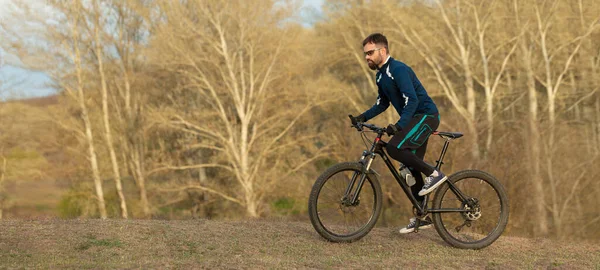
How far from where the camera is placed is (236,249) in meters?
6.11

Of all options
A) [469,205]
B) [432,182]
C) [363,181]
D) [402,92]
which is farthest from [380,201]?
[402,92]

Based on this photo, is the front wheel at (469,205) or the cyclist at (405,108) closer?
the cyclist at (405,108)

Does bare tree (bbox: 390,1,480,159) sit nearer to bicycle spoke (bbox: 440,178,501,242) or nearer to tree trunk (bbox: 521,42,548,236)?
tree trunk (bbox: 521,42,548,236)

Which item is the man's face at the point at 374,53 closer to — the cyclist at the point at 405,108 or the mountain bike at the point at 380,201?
the cyclist at the point at 405,108

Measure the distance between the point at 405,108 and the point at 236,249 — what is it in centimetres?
222

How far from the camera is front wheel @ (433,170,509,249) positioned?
660cm

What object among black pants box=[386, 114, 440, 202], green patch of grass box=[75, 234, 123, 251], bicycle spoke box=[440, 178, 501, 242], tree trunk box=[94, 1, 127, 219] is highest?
tree trunk box=[94, 1, 127, 219]

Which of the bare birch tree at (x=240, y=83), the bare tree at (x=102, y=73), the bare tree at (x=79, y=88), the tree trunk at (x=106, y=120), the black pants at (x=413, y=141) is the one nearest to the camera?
the black pants at (x=413, y=141)

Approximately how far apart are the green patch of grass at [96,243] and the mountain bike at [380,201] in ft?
6.60

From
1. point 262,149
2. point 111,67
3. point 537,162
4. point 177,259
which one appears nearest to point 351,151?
point 262,149

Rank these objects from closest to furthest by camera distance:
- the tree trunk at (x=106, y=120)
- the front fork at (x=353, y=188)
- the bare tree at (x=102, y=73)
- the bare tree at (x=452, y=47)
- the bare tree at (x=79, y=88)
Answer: the front fork at (x=353, y=188)
the bare tree at (x=452, y=47)
the bare tree at (x=79, y=88)
the tree trunk at (x=106, y=120)
the bare tree at (x=102, y=73)

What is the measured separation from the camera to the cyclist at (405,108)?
6.04 metres

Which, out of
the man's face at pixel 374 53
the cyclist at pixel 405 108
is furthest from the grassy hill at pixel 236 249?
the man's face at pixel 374 53

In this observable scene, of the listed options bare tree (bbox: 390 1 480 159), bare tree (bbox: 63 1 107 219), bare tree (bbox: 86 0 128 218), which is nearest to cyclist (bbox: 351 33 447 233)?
bare tree (bbox: 390 1 480 159)
